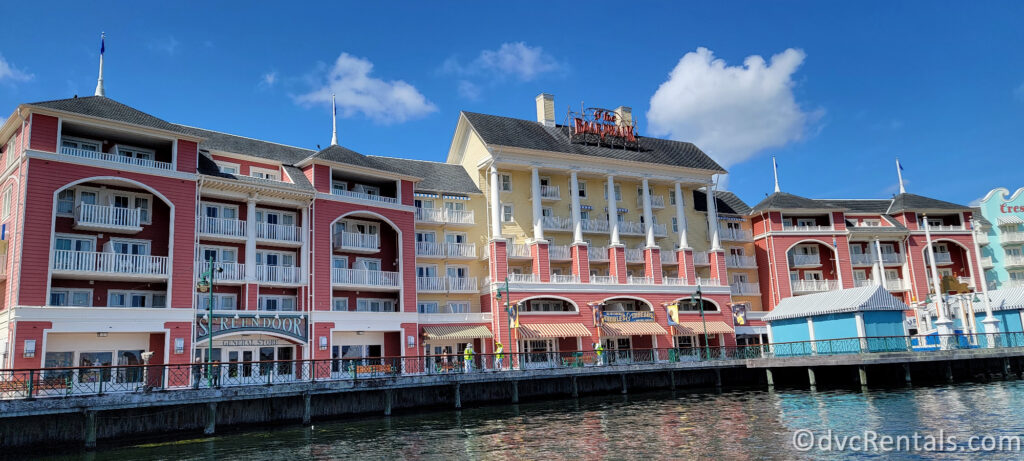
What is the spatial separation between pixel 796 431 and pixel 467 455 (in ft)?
35.1

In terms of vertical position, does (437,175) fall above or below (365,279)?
Result: above

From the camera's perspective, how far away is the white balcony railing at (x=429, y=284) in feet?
153

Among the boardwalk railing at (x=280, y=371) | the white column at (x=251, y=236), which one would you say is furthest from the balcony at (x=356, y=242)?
the boardwalk railing at (x=280, y=371)

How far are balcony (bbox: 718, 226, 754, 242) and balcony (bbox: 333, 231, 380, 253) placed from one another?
3020 cm

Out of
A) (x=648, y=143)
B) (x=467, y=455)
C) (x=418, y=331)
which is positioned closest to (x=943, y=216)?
(x=648, y=143)

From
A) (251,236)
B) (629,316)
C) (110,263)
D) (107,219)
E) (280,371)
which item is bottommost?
(280,371)

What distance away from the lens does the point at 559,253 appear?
5184 cm

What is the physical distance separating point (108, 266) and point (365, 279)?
13313mm

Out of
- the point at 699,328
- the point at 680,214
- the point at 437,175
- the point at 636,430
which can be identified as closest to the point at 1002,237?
the point at 680,214

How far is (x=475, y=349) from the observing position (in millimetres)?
47500

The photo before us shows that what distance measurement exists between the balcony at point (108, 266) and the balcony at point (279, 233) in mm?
5485

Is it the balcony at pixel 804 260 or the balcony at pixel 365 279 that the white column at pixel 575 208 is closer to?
the balcony at pixel 365 279

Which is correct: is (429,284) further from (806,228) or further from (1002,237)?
(1002,237)

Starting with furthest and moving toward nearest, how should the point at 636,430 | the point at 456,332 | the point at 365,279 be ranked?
the point at 456,332
the point at 365,279
the point at 636,430
